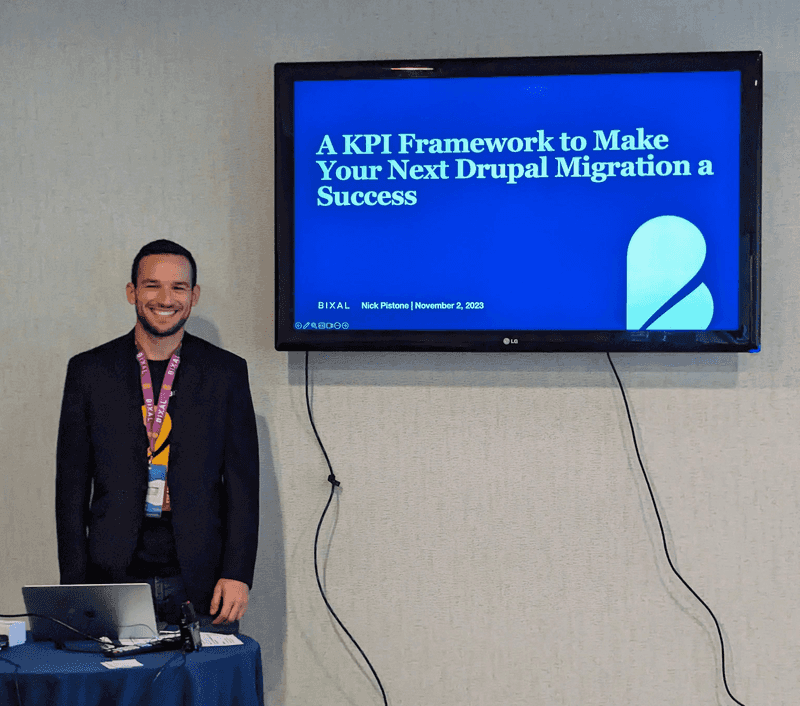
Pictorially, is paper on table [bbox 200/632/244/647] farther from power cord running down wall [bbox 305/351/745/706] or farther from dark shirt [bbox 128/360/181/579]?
power cord running down wall [bbox 305/351/745/706]

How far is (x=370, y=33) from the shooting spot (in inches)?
112

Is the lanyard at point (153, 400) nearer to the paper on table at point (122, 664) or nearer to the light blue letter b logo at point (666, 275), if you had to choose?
the paper on table at point (122, 664)

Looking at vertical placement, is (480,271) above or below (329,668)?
above

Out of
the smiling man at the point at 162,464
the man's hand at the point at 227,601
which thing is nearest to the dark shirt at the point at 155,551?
the smiling man at the point at 162,464

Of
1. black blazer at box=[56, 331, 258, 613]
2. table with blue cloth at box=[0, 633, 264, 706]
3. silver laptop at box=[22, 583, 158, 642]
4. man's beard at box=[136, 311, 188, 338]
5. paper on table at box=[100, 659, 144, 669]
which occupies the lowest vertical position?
table with blue cloth at box=[0, 633, 264, 706]

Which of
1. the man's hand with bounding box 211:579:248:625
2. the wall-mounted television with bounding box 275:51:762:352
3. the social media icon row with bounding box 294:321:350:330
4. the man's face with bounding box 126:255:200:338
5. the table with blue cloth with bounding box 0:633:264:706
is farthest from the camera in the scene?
the social media icon row with bounding box 294:321:350:330

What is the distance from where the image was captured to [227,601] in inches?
91.7

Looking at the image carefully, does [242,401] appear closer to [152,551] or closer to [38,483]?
[152,551]

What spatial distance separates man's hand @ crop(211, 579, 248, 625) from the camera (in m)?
2.33

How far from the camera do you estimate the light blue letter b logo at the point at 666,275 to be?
2652 millimetres

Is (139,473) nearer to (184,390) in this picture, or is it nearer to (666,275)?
(184,390)

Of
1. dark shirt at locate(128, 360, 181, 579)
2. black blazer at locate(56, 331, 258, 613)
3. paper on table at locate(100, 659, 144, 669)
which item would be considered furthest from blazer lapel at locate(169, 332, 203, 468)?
paper on table at locate(100, 659, 144, 669)

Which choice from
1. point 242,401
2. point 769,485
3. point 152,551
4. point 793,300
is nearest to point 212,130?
point 242,401

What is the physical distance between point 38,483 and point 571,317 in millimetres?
1932
